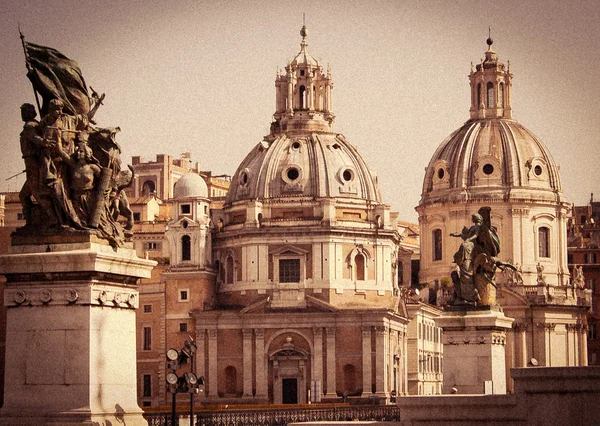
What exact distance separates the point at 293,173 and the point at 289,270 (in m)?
7.77

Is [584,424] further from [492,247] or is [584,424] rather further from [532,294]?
[532,294]

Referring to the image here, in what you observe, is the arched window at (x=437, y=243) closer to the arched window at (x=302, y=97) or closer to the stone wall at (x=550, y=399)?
the arched window at (x=302, y=97)

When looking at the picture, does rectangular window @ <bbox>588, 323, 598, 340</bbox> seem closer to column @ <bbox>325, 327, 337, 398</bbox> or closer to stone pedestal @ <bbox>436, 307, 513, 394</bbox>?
column @ <bbox>325, 327, 337, 398</bbox>

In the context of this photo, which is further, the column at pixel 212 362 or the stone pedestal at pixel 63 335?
the column at pixel 212 362

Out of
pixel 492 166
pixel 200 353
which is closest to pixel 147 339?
A: pixel 200 353

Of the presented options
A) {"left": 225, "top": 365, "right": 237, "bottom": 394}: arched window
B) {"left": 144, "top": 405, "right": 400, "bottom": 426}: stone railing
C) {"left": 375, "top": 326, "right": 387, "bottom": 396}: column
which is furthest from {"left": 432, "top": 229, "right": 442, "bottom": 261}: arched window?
{"left": 144, "top": 405, "right": 400, "bottom": 426}: stone railing

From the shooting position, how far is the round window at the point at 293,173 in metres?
125

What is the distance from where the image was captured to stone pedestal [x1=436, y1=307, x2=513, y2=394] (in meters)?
37.4

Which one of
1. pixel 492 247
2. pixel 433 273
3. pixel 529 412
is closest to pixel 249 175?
pixel 433 273

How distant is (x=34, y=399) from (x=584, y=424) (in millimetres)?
8307

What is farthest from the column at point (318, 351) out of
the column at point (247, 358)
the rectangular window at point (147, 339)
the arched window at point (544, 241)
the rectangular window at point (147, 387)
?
the arched window at point (544, 241)

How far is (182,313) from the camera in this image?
124 meters

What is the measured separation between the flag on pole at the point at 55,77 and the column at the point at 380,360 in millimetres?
98054

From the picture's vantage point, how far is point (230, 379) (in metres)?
122
